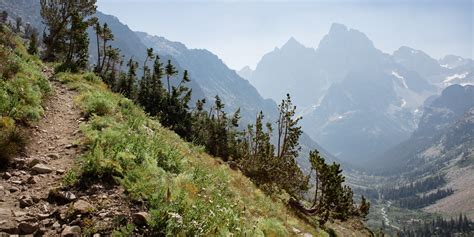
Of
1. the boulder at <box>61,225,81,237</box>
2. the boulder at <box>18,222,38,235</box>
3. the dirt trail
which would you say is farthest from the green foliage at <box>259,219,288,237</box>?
the boulder at <box>18,222,38,235</box>

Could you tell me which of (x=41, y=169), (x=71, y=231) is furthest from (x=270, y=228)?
(x=41, y=169)

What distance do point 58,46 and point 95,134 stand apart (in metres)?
56.7

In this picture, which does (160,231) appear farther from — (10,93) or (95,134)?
(10,93)

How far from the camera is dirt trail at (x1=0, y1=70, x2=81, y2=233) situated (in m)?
8.77

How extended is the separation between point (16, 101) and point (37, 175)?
4.88 meters

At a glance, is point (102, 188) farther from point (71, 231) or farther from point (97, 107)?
point (97, 107)

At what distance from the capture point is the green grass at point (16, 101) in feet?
37.7

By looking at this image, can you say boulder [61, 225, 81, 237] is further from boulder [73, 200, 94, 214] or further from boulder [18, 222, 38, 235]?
boulder [18, 222, 38, 235]

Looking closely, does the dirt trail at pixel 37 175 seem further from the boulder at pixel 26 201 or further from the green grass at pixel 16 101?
the green grass at pixel 16 101

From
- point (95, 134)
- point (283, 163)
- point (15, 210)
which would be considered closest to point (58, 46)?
point (283, 163)

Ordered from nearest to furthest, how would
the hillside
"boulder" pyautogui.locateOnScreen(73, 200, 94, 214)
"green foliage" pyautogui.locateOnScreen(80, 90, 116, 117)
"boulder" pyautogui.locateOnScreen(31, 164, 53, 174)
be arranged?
1. the hillside
2. "boulder" pyautogui.locateOnScreen(73, 200, 94, 214)
3. "boulder" pyautogui.locateOnScreen(31, 164, 53, 174)
4. "green foliage" pyautogui.locateOnScreen(80, 90, 116, 117)

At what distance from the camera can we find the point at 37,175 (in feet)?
35.0

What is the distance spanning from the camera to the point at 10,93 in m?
15.1

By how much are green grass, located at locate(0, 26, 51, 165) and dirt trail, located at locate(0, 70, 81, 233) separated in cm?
40
